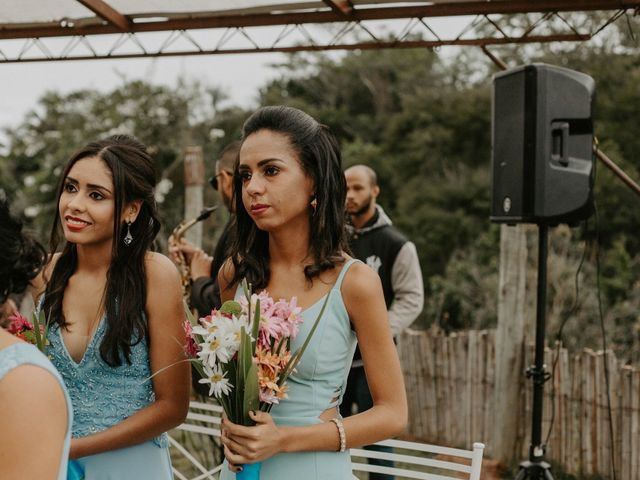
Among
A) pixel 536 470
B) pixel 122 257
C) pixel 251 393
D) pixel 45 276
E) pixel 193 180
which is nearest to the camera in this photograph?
pixel 251 393

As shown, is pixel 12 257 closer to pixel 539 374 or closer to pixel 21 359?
pixel 21 359

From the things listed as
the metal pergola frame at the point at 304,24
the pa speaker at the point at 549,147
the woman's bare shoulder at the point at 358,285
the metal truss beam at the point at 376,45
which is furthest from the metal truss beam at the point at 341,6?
the woman's bare shoulder at the point at 358,285

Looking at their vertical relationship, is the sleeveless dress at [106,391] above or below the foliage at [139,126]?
below

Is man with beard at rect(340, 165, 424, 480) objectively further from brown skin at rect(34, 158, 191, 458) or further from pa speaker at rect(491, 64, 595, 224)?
brown skin at rect(34, 158, 191, 458)

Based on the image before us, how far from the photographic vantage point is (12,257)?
1.19 m

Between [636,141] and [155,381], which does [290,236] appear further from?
[636,141]

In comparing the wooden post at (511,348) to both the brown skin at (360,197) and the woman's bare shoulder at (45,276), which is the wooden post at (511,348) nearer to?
the brown skin at (360,197)

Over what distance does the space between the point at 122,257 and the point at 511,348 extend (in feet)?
13.4

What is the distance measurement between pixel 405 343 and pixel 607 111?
11158mm

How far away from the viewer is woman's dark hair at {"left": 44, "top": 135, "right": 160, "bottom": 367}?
6.24 feet

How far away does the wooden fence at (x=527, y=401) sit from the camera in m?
5.07

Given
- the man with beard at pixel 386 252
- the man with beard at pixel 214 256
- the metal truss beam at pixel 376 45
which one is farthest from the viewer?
the man with beard at pixel 386 252

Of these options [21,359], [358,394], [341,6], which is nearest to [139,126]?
[341,6]

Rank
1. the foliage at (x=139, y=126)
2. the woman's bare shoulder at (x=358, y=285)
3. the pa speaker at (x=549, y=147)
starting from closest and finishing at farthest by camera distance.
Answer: the woman's bare shoulder at (x=358, y=285), the pa speaker at (x=549, y=147), the foliage at (x=139, y=126)
